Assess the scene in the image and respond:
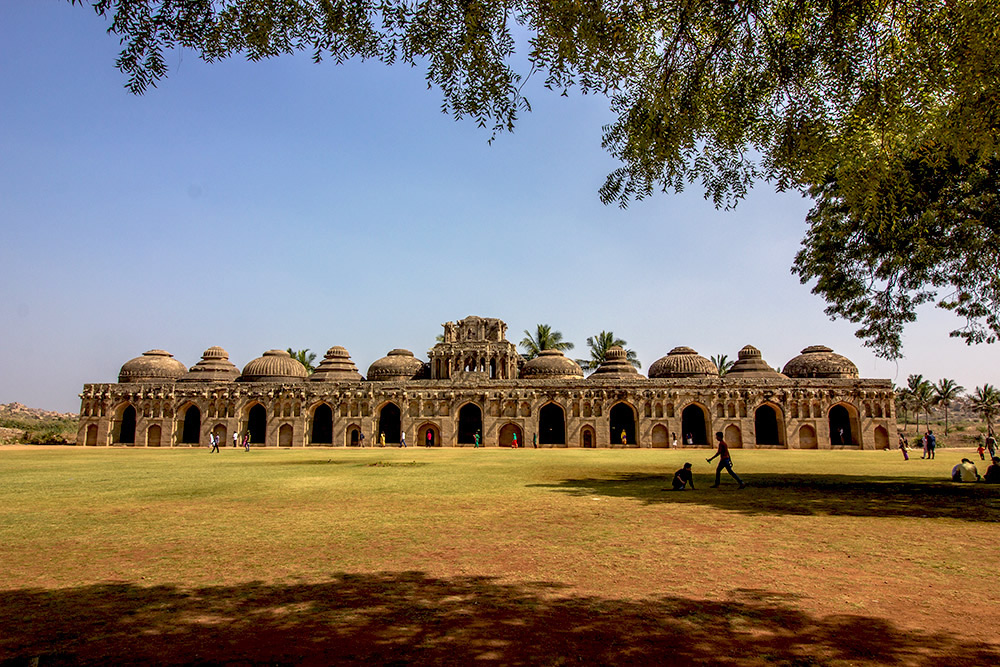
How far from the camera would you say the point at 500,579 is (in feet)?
22.1

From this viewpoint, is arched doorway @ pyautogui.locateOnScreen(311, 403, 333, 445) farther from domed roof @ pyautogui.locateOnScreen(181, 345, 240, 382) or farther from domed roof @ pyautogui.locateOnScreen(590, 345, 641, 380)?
domed roof @ pyautogui.locateOnScreen(590, 345, 641, 380)

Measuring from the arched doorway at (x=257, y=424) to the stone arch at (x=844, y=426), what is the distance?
4557 cm

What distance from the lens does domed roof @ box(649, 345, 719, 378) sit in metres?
51.0

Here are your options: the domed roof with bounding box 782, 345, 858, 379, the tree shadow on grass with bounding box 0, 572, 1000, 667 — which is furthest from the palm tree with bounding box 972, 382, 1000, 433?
the tree shadow on grass with bounding box 0, 572, 1000, 667

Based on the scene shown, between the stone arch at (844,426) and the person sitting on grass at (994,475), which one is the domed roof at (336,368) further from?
the person sitting on grass at (994,475)

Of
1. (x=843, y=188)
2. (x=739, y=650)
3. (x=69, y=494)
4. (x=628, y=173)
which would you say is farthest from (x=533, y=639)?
(x=69, y=494)

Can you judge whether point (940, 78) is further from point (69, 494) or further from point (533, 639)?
point (69, 494)

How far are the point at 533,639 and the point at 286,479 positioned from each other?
14643mm

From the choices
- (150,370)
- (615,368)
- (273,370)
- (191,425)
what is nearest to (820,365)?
(615,368)

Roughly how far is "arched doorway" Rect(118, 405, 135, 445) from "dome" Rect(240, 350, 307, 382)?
9.22m

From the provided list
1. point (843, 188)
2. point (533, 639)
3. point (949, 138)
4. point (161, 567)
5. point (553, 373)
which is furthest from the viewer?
point (553, 373)

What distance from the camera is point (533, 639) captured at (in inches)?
193

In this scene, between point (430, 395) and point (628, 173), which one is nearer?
point (628, 173)

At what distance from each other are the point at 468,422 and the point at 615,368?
44.7ft
